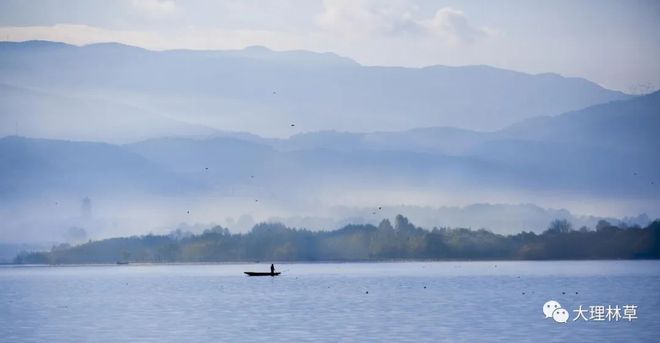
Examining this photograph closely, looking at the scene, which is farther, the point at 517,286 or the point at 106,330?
the point at 517,286

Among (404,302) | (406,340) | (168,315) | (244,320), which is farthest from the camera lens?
(404,302)

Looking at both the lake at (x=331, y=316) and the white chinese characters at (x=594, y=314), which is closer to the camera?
the lake at (x=331, y=316)

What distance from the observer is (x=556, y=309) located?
84688 millimetres

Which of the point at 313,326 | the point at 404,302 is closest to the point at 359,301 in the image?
the point at 404,302

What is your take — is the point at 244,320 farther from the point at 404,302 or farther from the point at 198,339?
the point at 404,302

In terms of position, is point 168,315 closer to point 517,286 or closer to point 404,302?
point 404,302

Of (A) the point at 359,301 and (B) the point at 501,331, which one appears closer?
(B) the point at 501,331

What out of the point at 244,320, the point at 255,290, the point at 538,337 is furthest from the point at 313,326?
the point at 255,290

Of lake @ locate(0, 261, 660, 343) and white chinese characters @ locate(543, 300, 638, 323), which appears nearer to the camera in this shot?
lake @ locate(0, 261, 660, 343)

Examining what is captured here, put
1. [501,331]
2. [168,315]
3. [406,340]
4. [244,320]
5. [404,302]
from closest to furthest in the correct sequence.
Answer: [406,340] < [501,331] < [244,320] < [168,315] < [404,302]

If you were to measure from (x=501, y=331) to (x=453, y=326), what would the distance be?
435 cm

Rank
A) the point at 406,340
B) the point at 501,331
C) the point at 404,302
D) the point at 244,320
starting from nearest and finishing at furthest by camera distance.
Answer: the point at 406,340, the point at 501,331, the point at 244,320, the point at 404,302

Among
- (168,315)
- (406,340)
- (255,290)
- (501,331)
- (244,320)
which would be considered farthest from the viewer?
(255,290)

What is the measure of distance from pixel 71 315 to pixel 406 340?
114ft
